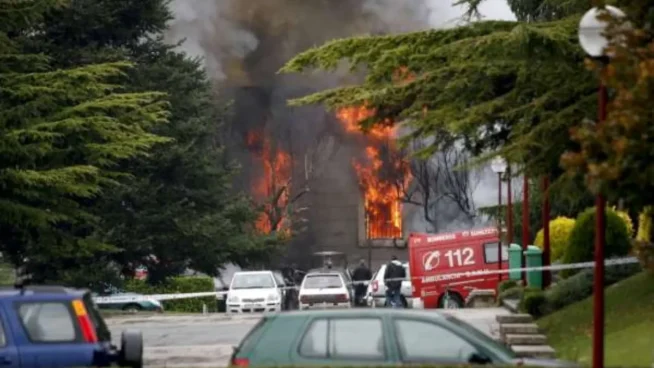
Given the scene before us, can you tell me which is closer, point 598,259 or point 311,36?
point 598,259

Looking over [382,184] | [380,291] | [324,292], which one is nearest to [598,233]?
[324,292]

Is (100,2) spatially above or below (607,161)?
above

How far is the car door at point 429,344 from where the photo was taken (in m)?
11.3

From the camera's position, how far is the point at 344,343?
452 inches

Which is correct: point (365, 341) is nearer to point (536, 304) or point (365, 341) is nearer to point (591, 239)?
point (536, 304)

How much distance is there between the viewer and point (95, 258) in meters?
41.1

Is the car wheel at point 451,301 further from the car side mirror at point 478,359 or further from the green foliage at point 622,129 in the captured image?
the car side mirror at point 478,359

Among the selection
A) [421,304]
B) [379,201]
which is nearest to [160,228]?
[421,304]

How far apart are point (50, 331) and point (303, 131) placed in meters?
58.6

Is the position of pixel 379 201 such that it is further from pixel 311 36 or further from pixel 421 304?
pixel 421 304

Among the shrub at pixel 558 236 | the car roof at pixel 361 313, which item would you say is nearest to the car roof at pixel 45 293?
the car roof at pixel 361 313

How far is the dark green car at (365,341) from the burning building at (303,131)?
5540 centimetres

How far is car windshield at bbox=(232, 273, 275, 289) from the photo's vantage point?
3744cm

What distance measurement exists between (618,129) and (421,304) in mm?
24917
